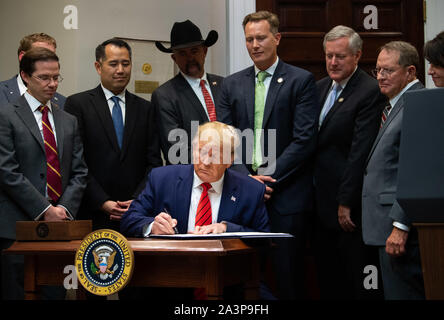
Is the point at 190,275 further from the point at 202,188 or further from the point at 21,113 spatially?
the point at 21,113

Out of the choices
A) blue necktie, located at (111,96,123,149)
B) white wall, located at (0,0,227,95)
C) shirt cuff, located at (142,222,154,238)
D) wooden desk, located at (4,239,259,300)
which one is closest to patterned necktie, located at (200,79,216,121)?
blue necktie, located at (111,96,123,149)

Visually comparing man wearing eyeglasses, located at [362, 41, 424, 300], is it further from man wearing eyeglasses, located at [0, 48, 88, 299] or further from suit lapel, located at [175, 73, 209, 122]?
man wearing eyeglasses, located at [0, 48, 88, 299]

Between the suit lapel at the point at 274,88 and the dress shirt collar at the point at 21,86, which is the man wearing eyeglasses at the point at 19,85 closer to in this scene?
the dress shirt collar at the point at 21,86

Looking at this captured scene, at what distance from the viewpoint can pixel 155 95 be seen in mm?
4938

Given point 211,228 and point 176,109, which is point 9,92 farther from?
point 211,228

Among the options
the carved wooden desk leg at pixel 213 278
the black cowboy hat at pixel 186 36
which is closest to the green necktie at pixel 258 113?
the black cowboy hat at pixel 186 36

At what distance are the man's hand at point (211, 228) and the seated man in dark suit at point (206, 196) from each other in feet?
0.34

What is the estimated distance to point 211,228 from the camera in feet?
10.8

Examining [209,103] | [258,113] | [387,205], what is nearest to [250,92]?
[258,113]

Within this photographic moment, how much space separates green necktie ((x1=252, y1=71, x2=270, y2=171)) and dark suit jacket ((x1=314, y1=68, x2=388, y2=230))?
1.43ft

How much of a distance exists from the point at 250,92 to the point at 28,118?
1.50 m

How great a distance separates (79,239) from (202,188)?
844 millimetres
